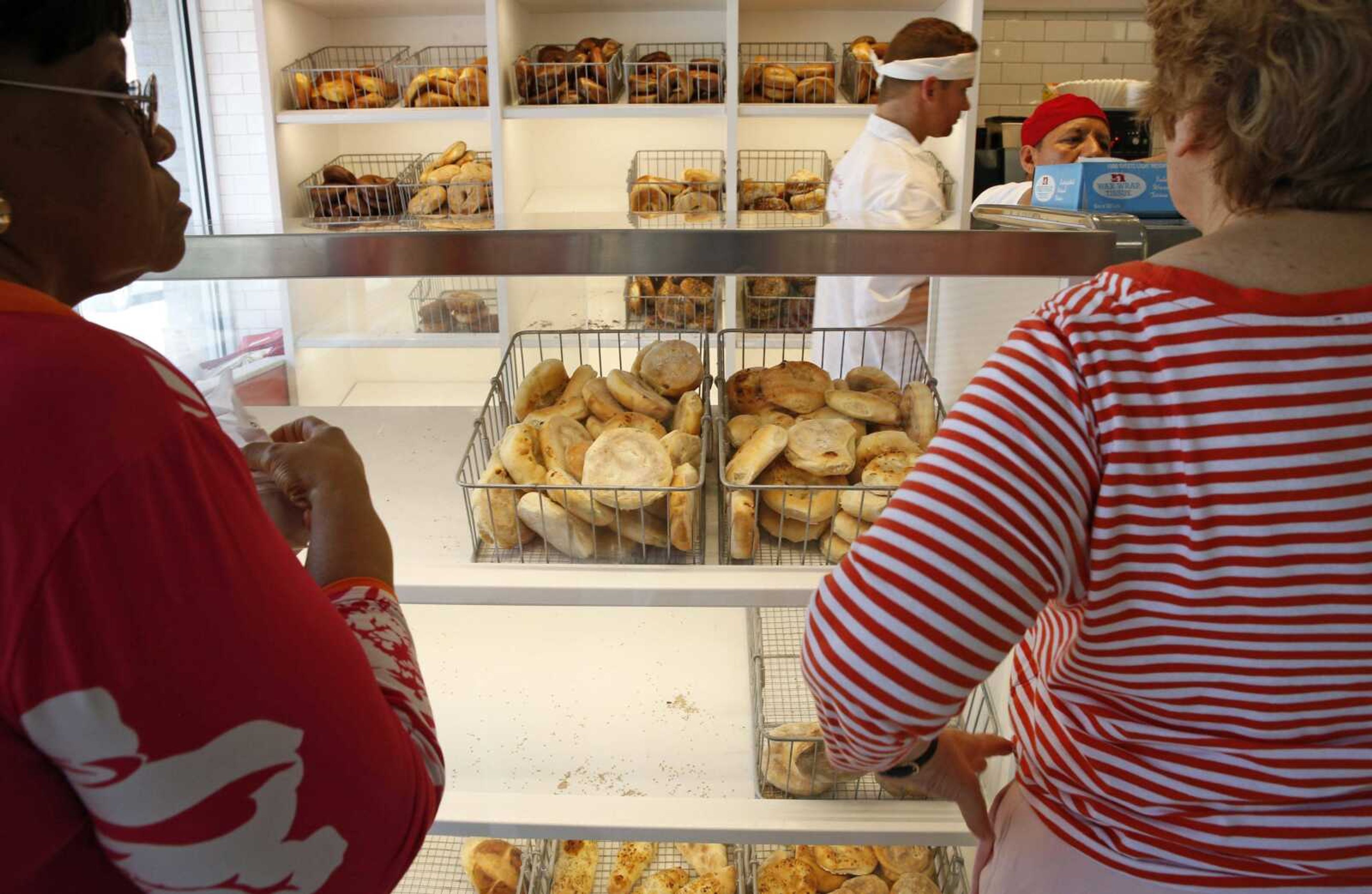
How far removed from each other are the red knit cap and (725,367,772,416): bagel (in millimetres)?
1974

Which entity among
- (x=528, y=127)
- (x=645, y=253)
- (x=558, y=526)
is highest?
(x=528, y=127)

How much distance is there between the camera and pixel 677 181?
334cm

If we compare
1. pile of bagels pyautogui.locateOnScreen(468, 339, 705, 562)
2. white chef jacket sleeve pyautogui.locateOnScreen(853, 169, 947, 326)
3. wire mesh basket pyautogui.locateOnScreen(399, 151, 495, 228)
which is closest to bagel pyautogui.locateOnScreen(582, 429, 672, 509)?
pile of bagels pyautogui.locateOnScreen(468, 339, 705, 562)

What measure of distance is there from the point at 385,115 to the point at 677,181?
93 centimetres

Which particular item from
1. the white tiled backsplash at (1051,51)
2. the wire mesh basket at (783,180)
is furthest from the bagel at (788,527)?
the white tiled backsplash at (1051,51)

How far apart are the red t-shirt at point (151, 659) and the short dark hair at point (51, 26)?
4.7 inches

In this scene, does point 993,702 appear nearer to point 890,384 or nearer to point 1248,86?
point 890,384

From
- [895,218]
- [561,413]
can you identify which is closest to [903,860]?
[561,413]

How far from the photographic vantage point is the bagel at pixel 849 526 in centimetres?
113

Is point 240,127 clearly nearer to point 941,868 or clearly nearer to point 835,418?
point 835,418

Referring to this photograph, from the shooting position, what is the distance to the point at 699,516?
1210mm

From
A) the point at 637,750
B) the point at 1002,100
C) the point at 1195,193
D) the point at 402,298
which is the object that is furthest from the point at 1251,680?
the point at 1002,100

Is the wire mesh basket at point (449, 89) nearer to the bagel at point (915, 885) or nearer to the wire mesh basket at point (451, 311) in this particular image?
the wire mesh basket at point (451, 311)

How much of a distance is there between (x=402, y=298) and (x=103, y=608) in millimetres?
3125
